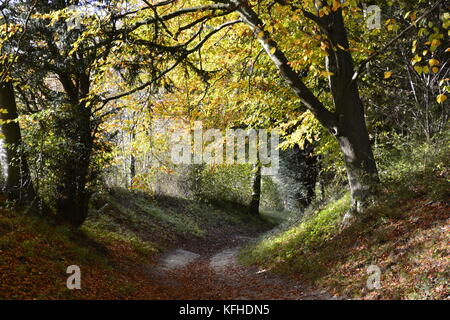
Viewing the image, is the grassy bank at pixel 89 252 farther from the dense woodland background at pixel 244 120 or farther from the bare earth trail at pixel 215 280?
the bare earth trail at pixel 215 280

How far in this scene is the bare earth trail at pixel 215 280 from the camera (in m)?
8.22

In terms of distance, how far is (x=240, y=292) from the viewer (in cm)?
880

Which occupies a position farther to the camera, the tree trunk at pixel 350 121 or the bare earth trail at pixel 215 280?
the tree trunk at pixel 350 121

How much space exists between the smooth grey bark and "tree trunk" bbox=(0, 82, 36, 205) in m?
6.08

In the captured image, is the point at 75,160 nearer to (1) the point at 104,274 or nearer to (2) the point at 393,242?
(1) the point at 104,274

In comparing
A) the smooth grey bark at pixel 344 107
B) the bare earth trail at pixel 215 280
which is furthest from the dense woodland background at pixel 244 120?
the bare earth trail at pixel 215 280

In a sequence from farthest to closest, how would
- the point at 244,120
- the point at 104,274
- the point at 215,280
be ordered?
the point at 244,120 < the point at 215,280 < the point at 104,274

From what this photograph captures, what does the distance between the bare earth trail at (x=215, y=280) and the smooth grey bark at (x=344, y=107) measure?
108 inches

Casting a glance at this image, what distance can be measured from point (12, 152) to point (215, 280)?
633 centimetres

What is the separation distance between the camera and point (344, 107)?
8984 mm

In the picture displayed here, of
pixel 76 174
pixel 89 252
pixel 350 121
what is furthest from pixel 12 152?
pixel 350 121

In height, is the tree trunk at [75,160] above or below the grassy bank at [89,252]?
above
